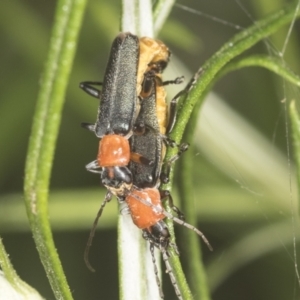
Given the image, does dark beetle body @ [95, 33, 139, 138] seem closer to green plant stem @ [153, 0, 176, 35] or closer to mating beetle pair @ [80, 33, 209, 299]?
mating beetle pair @ [80, 33, 209, 299]

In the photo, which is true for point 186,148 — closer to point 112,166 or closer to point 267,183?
point 112,166

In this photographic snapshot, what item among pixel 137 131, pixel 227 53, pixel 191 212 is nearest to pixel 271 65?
pixel 227 53

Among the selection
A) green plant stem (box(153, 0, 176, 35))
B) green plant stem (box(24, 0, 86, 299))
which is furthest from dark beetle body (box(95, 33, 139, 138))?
green plant stem (box(24, 0, 86, 299))

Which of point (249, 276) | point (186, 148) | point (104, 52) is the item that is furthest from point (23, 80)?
point (186, 148)

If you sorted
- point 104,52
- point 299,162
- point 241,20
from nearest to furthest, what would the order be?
point 299,162
point 241,20
point 104,52

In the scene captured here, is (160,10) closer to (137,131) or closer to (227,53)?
(227,53)

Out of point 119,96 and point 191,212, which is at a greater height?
point 119,96
